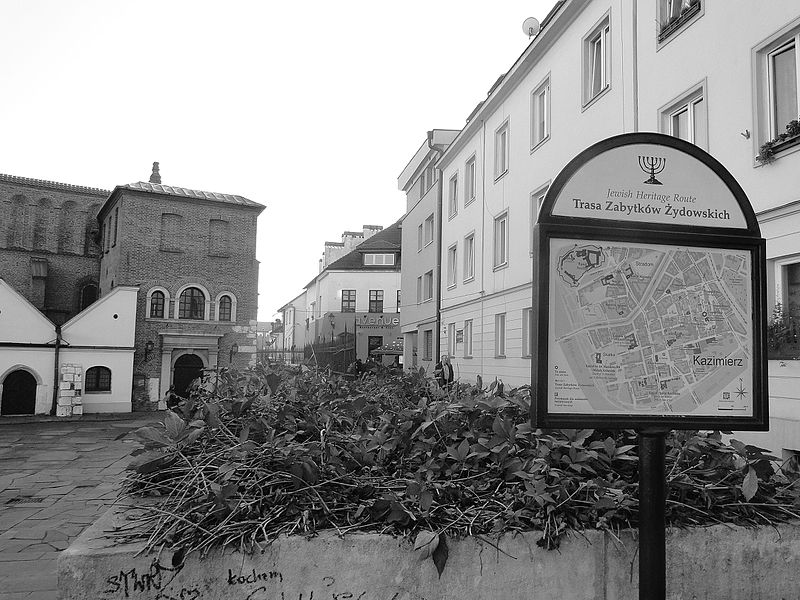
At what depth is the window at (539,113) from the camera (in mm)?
18078

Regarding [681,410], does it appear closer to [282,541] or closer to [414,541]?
[414,541]

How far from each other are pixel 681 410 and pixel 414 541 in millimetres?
1267

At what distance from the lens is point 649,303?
2600 millimetres

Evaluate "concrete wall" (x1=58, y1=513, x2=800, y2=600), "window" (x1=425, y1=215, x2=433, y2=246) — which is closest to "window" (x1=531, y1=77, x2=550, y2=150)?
"window" (x1=425, y1=215, x2=433, y2=246)

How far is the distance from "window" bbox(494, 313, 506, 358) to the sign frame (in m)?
18.3

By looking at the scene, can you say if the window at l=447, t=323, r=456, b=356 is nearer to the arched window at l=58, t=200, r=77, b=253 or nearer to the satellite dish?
the satellite dish

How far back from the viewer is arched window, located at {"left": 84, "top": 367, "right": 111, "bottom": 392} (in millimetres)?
30500

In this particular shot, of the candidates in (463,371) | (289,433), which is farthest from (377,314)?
(289,433)

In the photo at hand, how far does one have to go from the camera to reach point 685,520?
10.3ft

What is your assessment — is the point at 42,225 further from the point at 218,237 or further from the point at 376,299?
the point at 376,299

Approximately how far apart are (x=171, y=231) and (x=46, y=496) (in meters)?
27.0

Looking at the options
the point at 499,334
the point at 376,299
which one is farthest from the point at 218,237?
the point at 376,299

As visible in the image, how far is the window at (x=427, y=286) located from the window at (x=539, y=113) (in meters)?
12.3

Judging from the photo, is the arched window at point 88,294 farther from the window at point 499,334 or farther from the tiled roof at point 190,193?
the window at point 499,334
